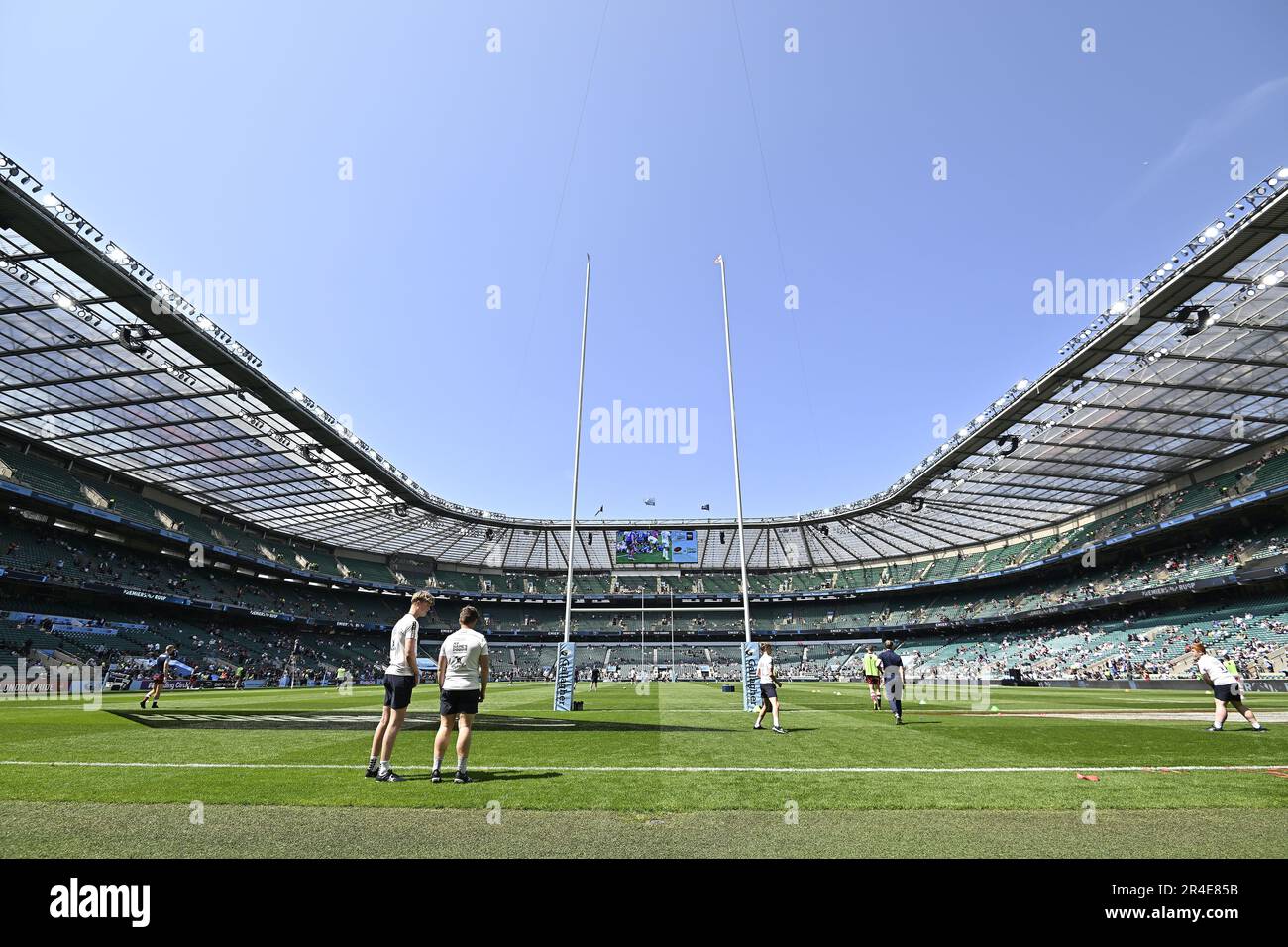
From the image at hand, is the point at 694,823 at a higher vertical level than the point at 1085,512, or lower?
lower

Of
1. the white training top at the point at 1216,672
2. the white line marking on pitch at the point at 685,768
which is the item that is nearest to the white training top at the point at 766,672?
the white line marking on pitch at the point at 685,768

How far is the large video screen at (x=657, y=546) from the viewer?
74.7m

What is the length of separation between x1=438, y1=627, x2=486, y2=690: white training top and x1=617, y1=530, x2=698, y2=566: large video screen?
67136mm

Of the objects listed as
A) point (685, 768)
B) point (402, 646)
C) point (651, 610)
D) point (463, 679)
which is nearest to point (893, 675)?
point (685, 768)

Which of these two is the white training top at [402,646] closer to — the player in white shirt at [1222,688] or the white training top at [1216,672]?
the player in white shirt at [1222,688]

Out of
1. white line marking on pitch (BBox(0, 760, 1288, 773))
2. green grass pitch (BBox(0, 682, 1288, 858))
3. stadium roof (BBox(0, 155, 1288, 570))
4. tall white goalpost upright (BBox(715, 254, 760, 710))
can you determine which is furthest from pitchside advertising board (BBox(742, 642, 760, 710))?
stadium roof (BBox(0, 155, 1288, 570))

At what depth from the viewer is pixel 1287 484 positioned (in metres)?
39.7

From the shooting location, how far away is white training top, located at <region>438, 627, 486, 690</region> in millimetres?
7082

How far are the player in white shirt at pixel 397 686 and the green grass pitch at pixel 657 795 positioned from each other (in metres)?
0.27
